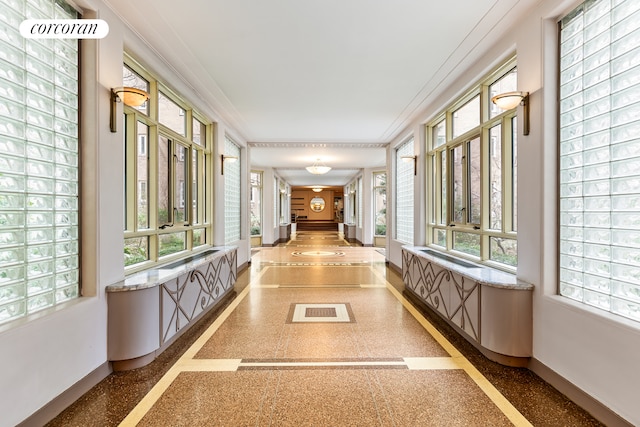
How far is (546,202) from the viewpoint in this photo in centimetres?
283

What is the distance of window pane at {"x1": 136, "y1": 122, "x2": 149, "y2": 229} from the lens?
3.71m

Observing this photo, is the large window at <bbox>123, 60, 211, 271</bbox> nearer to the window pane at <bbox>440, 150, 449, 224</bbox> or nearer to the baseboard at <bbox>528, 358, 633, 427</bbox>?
the baseboard at <bbox>528, 358, 633, 427</bbox>

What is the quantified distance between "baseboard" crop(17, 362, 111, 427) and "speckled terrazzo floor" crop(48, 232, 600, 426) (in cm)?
5

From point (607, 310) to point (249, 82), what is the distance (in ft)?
15.4

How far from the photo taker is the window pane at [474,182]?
14.4 ft

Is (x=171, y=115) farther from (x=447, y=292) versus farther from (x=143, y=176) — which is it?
(x=447, y=292)

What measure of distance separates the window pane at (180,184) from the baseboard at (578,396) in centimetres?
453

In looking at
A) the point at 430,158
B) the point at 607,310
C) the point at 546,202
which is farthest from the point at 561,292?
the point at 430,158

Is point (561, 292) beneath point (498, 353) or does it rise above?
above

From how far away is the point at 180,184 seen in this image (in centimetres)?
487

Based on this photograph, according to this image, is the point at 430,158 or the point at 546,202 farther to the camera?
the point at 430,158

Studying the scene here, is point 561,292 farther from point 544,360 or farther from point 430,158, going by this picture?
point 430,158

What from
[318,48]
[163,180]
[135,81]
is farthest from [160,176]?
[318,48]

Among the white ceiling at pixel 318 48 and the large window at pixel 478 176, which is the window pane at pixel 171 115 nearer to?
the white ceiling at pixel 318 48
